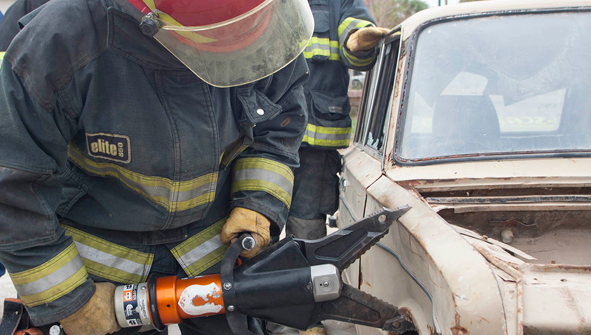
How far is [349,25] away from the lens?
264 centimetres

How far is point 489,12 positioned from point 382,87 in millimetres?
564

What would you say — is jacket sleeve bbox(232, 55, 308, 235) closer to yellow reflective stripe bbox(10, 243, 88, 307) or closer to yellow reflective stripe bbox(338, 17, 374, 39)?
yellow reflective stripe bbox(10, 243, 88, 307)

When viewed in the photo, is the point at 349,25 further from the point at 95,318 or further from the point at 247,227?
the point at 95,318

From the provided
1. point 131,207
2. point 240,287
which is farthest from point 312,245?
point 131,207

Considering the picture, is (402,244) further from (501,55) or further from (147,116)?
(501,55)

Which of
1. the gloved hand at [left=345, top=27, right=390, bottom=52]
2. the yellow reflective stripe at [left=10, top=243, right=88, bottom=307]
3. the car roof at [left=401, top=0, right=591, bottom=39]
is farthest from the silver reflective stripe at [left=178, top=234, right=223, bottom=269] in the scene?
the gloved hand at [left=345, top=27, right=390, bottom=52]

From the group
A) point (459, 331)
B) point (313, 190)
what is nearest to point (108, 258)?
point (459, 331)

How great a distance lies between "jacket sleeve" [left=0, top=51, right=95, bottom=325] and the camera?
1188 millimetres

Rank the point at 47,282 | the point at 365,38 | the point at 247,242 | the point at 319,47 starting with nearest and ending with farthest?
the point at 47,282, the point at 247,242, the point at 365,38, the point at 319,47

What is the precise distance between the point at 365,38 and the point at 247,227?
4.30 ft

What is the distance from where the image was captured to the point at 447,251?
108 centimetres

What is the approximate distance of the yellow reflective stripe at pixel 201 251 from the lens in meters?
1.61

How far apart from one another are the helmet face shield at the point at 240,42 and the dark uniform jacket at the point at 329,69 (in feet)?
4.13

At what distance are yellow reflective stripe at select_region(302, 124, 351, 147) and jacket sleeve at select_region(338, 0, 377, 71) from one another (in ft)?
1.23
